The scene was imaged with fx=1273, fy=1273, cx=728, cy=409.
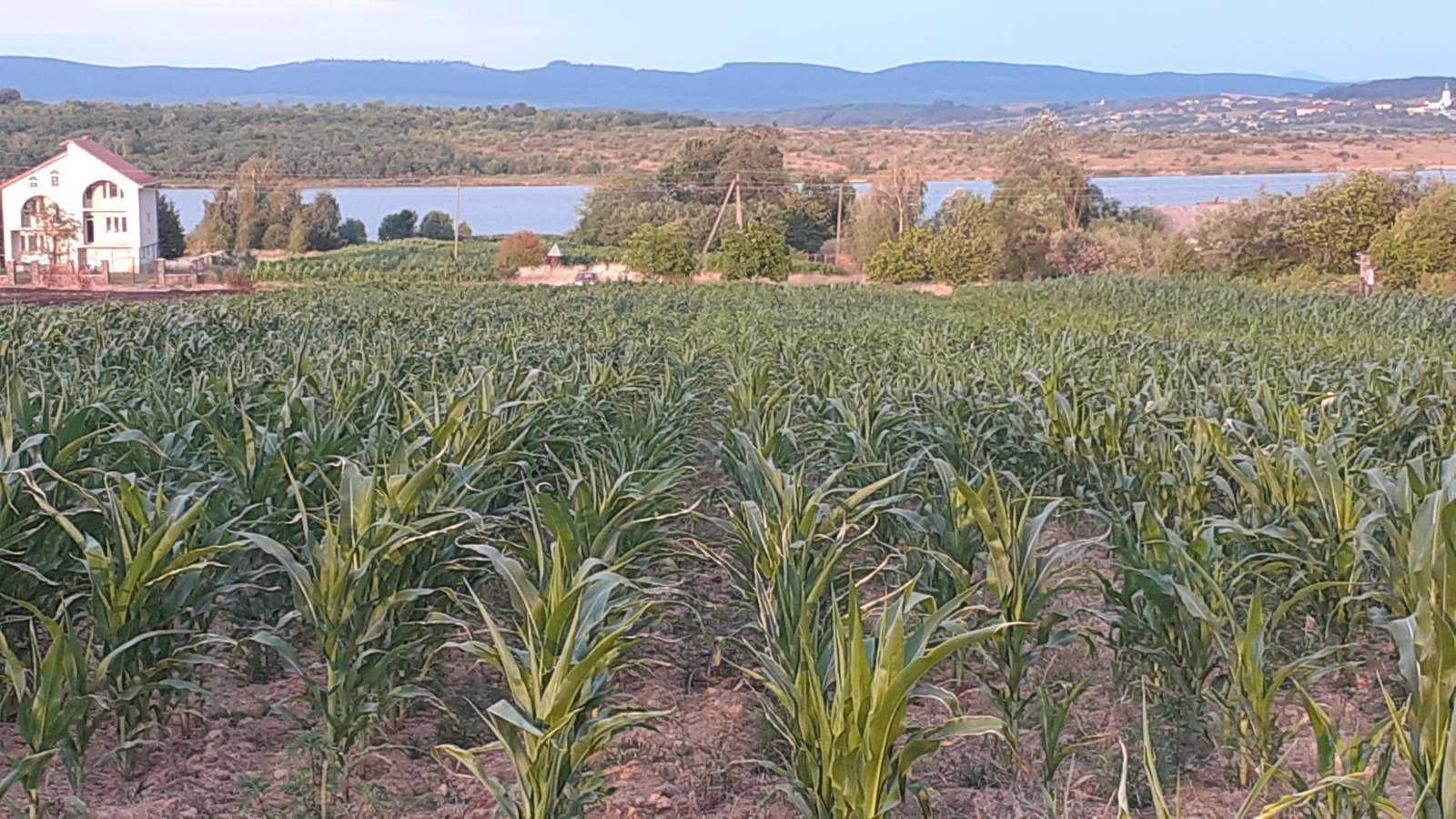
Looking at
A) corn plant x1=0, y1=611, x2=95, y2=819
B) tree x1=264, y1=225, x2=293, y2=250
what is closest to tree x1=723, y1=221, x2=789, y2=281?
tree x1=264, y1=225, x2=293, y2=250

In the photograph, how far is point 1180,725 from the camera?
408 centimetres

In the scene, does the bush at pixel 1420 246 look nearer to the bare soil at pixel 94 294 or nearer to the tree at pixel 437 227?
the bare soil at pixel 94 294

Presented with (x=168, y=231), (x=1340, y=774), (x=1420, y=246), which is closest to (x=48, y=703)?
(x=1340, y=774)

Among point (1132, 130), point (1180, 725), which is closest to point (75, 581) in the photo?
point (1180, 725)

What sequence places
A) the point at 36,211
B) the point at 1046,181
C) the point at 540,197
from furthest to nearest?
the point at 540,197 → the point at 1046,181 → the point at 36,211

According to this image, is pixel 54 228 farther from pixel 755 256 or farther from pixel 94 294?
pixel 755 256

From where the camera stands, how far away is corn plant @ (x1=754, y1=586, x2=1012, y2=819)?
2.79 meters

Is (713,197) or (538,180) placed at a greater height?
(538,180)

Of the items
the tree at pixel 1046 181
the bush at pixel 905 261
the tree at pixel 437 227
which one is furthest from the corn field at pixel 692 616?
the tree at pixel 437 227

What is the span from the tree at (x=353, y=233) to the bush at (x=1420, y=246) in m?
56.8

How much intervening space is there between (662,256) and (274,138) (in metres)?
57.7

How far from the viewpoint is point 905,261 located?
49969mm

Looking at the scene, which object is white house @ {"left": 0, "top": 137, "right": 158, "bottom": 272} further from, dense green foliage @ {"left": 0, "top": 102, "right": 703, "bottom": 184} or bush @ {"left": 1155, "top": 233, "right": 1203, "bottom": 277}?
bush @ {"left": 1155, "top": 233, "right": 1203, "bottom": 277}

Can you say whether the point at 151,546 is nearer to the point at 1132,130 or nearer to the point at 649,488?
the point at 649,488
